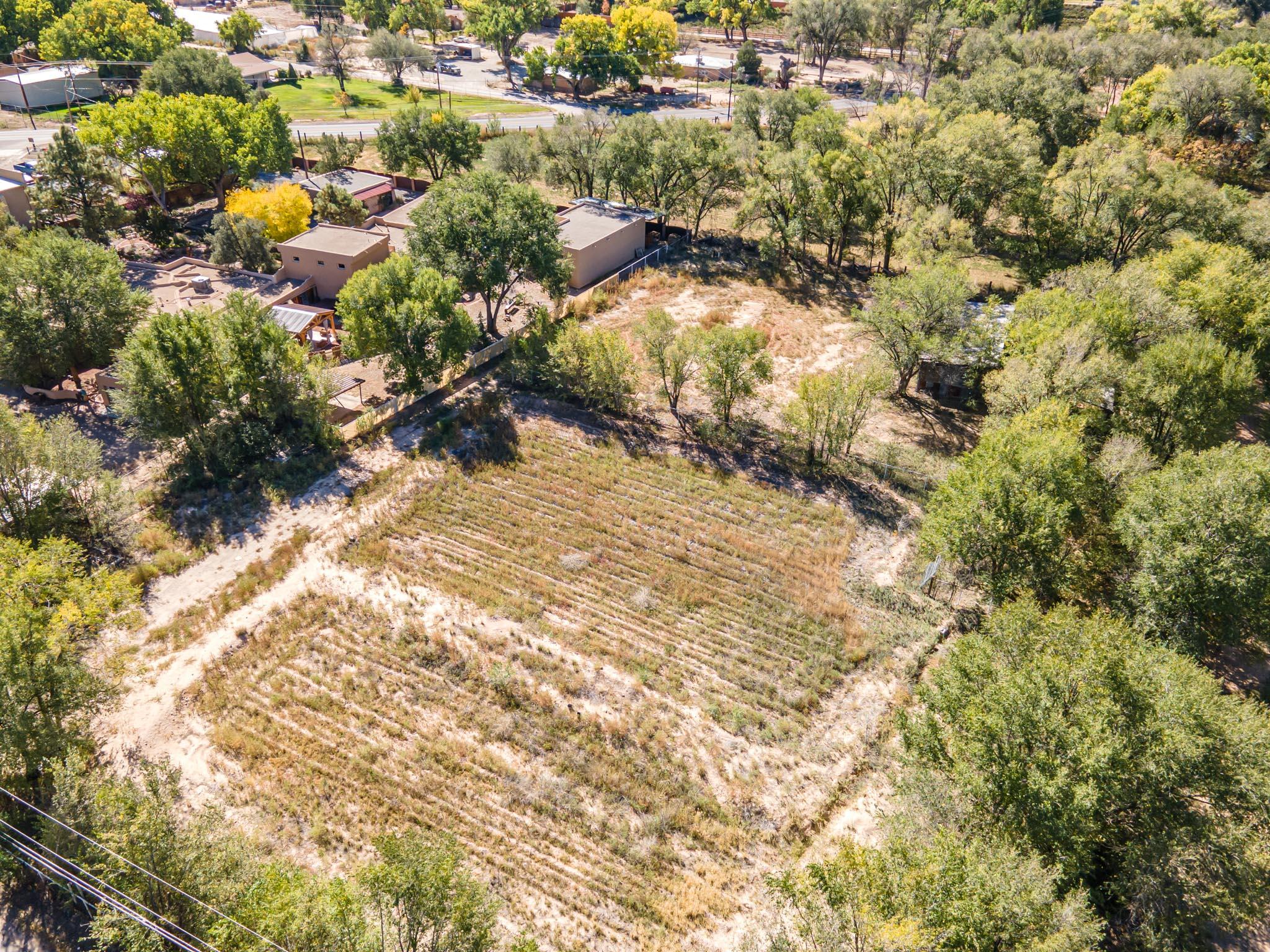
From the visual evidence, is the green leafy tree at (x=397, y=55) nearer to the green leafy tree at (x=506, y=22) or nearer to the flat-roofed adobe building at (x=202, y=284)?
the green leafy tree at (x=506, y=22)

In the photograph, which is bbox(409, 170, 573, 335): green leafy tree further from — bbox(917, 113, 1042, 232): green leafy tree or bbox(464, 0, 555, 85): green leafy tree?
bbox(464, 0, 555, 85): green leafy tree

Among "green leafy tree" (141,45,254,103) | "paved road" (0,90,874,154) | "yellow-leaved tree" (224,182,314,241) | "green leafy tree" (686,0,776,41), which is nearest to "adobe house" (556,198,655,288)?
"paved road" (0,90,874,154)

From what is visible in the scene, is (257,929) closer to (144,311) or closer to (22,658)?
(22,658)

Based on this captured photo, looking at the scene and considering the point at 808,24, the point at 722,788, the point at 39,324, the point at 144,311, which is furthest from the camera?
the point at 808,24

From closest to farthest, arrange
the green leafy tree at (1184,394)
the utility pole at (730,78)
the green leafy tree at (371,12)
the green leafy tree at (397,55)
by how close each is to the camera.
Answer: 1. the green leafy tree at (1184,394)
2. the utility pole at (730,78)
3. the green leafy tree at (397,55)
4. the green leafy tree at (371,12)

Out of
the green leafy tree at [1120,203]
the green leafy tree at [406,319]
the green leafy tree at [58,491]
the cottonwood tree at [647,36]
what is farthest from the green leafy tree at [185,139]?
the cottonwood tree at [647,36]

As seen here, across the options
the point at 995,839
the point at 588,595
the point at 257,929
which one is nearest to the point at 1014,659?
the point at 995,839
